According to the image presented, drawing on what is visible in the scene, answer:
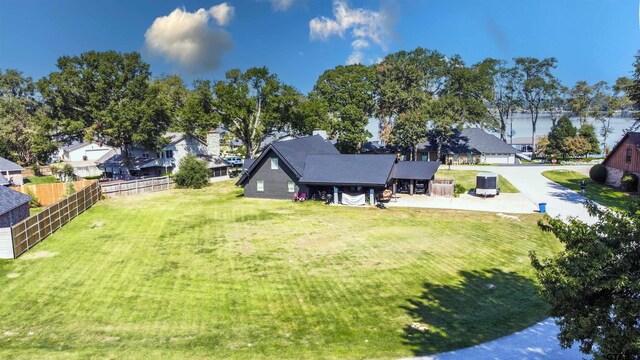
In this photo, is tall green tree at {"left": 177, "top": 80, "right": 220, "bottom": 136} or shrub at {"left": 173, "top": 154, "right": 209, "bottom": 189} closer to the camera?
shrub at {"left": 173, "top": 154, "right": 209, "bottom": 189}

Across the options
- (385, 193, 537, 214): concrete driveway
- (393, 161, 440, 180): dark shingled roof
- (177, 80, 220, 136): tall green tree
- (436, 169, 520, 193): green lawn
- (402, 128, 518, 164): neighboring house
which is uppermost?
(177, 80, 220, 136): tall green tree

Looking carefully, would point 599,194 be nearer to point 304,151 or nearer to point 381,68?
point 304,151

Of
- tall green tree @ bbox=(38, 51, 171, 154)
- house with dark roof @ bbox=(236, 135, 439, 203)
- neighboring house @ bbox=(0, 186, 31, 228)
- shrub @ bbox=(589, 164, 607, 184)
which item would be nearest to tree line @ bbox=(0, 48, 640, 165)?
tall green tree @ bbox=(38, 51, 171, 154)

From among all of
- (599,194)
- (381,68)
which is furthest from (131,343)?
(381,68)

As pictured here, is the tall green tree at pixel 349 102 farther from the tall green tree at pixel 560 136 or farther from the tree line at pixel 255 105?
the tall green tree at pixel 560 136

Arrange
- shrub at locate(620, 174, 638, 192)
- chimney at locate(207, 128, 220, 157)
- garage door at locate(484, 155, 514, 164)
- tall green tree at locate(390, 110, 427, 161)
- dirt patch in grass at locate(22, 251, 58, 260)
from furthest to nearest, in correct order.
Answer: garage door at locate(484, 155, 514, 164) → chimney at locate(207, 128, 220, 157) → tall green tree at locate(390, 110, 427, 161) → shrub at locate(620, 174, 638, 192) → dirt patch in grass at locate(22, 251, 58, 260)

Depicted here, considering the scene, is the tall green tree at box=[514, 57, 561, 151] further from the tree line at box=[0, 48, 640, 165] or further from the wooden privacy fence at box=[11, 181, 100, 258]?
the wooden privacy fence at box=[11, 181, 100, 258]

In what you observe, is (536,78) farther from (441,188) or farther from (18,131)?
(18,131)
